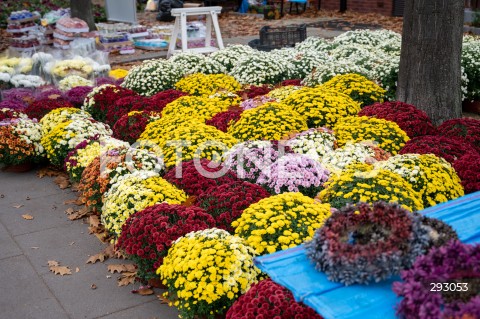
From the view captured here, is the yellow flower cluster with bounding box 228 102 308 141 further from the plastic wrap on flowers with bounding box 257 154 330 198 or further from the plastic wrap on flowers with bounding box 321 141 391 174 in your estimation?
the plastic wrap on flowers with bounding box 257 154 330 198

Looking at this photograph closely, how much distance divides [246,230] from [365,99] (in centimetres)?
417

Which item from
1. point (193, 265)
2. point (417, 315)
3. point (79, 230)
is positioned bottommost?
point (79, 230)

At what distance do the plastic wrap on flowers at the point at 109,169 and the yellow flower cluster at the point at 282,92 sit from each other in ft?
7.70

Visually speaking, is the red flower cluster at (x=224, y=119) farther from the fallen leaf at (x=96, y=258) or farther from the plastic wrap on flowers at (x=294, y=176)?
the fallen leaf at (x=96, y=258)

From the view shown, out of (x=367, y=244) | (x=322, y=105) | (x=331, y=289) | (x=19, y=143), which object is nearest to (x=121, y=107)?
(x=19, y=143)

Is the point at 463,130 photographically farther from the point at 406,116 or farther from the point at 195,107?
the point at 195,107

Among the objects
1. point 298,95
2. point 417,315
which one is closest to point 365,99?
point 298,95

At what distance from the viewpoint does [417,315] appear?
2.71 m

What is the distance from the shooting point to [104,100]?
29.9 ft

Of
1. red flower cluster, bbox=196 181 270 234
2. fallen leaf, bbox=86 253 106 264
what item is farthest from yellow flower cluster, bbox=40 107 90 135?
red flower cluster, bbox=196 181 270 234

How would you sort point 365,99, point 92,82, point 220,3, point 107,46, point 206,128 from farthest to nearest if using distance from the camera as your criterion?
point 220,3
point 107,46
point 92,82
point 365,99
point 206,128

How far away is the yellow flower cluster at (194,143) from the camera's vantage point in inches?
255

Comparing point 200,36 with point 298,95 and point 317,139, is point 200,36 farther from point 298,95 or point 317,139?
point 317,139

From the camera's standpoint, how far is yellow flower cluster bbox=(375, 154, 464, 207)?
538 cm
